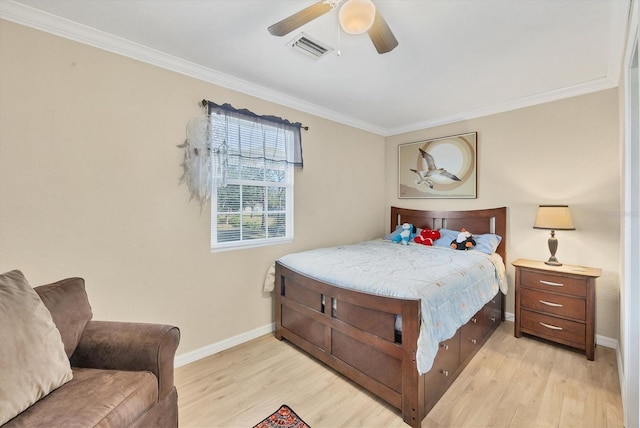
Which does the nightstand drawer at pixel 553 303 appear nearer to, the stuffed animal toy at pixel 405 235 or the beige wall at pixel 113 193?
the stuffed animal toy at pixel 405 235

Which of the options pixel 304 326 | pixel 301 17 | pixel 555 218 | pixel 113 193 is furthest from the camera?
pixel 555 218

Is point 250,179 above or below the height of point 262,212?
above

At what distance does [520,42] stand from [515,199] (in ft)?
5.63

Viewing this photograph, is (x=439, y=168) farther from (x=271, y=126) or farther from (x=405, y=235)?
(x=271, y=126)

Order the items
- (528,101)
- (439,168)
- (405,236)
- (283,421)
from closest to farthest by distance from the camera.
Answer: (283,421)
(528,101)
(405,236)
(439,168)

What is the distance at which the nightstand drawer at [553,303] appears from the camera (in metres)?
2.40

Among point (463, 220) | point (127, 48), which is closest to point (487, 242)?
point (463, 220)

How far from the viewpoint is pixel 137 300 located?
6.93 ft

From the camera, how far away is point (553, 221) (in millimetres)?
2582

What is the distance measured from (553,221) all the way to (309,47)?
262cm

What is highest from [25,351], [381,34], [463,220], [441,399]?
[381,34]

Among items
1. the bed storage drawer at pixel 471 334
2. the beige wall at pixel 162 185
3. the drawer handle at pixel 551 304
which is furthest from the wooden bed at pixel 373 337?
the beige wall at pixel 162 185

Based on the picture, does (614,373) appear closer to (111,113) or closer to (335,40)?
(335,40)

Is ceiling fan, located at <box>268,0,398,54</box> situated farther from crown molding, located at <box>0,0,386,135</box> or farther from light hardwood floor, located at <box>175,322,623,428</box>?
light hardwood floor, located at <box>175,322,623,428</box>
